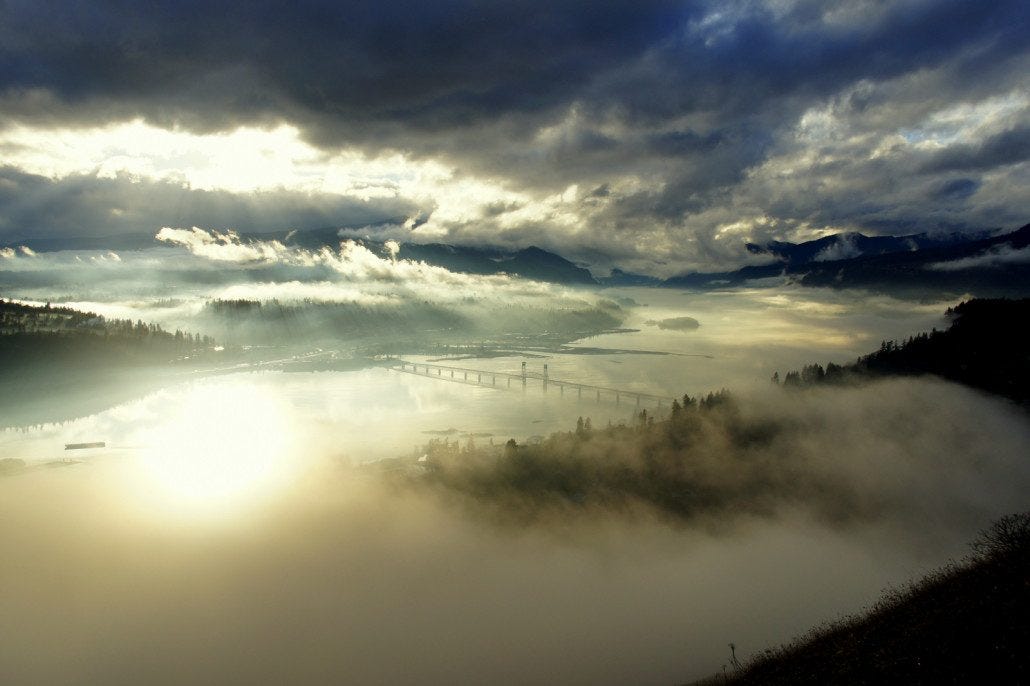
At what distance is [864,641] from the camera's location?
3888 centimetres

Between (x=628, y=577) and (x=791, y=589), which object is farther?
(x=628, y=577)

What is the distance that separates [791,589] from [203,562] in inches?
7882

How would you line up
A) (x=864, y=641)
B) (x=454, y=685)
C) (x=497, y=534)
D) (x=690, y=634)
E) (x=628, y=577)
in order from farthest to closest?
(x=497, y=534), (x=628, y=577), (x=690, y=634), (x=454, y=685), (x=864, y=641)

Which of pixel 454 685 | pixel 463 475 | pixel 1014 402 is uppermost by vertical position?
pixel 1014 402

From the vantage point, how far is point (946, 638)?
31906mm

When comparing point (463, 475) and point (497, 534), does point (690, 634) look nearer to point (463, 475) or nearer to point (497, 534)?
point (497, 534)

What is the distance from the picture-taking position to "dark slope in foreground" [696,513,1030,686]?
1117 inches

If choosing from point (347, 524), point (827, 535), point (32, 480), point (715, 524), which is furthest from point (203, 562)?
point (827, 535)

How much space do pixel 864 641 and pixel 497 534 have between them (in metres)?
163

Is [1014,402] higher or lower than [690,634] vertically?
higher

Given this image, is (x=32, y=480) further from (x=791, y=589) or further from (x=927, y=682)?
(x=791, y=589)

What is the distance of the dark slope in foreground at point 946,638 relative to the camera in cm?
2838

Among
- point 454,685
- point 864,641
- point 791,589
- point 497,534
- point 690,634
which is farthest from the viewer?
point 497,534

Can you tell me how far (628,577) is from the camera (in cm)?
17588
